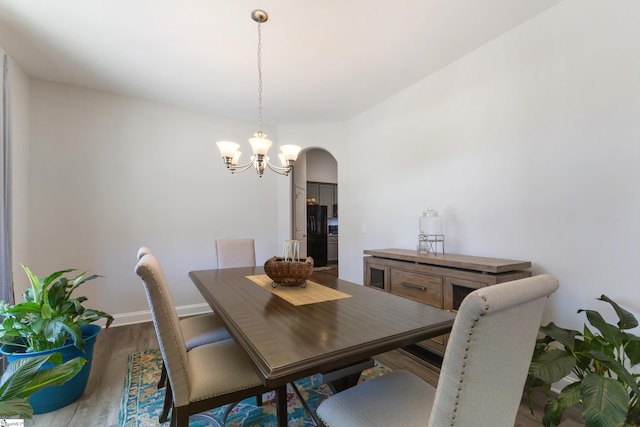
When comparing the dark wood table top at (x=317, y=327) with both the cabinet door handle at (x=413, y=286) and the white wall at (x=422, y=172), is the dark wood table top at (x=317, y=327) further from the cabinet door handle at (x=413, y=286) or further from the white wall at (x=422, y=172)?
the white wall at (x=422, y=172)

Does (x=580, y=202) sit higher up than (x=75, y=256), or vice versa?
(x=580, y=202)

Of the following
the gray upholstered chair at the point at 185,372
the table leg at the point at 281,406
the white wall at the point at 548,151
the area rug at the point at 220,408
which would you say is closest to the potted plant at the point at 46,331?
the area rug at the point at 220,408

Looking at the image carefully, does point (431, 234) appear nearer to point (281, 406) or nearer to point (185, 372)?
point (281, 406)

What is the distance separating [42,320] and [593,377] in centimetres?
282

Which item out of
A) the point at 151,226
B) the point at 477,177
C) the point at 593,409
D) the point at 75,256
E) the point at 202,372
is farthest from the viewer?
the point at 151,226

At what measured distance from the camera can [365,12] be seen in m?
2.01

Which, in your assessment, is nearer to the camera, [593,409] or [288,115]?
[593,409]

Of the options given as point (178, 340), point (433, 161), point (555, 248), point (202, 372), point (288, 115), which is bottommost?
point (202, 372)

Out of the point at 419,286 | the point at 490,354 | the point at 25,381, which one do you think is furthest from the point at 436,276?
the point at 25,381

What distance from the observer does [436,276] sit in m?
2.21

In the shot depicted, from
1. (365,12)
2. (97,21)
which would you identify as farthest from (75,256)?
(365,12)

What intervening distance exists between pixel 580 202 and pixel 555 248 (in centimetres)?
34

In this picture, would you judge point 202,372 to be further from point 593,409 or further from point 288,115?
point 288,115

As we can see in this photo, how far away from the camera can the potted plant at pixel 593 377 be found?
3.46 feet
